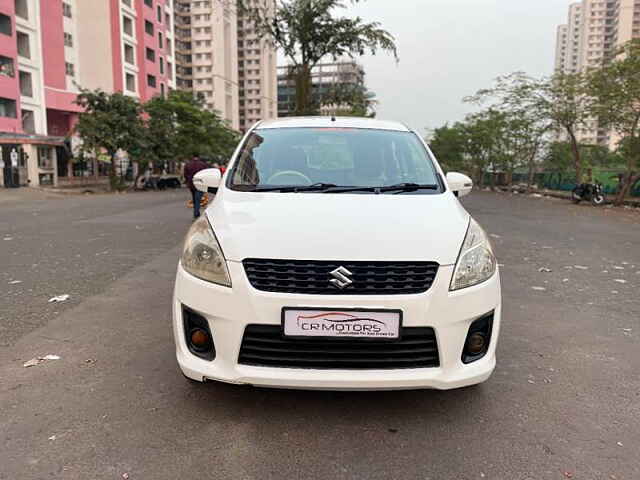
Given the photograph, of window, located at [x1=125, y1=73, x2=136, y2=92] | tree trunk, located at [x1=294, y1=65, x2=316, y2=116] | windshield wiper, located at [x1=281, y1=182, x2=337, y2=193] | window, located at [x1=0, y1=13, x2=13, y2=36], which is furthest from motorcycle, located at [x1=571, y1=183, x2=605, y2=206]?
window, located at [x1=125, y1=73, x2=136, y2=92]

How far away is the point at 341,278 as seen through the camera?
2344 mm

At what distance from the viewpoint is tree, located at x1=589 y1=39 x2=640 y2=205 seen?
1878 cm

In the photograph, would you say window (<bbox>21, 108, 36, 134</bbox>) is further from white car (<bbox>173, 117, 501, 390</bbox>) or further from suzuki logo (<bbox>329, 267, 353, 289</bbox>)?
suzuki logo (<bbox>329, 267, 353, 289</bbox>)

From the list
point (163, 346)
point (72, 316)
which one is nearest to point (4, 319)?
point (72, 316)

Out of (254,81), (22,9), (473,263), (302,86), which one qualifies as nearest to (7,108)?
(22,9)

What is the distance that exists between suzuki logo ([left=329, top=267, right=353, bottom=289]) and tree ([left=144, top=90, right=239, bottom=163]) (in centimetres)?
2855

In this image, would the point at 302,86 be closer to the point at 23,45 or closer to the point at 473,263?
the point at 473,263

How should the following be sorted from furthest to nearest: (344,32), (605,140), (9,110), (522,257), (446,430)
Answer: (605,140), (9,110), (344,32), (522,257), (446,430)

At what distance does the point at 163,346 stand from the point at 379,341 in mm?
1935

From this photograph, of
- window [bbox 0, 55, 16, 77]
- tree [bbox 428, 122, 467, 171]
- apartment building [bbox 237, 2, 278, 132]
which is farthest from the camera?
apartment building [bbox 237, 2, 278, 132]

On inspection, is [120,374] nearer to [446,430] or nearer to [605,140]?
[446,430]

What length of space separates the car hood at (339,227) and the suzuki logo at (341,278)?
63 mm

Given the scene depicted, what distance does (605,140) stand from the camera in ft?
329

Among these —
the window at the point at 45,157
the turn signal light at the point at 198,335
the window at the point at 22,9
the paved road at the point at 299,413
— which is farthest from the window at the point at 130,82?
the turn signal light at the point at 198,335
